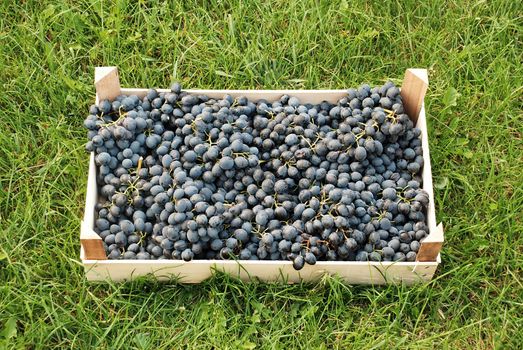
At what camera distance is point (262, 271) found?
304cm

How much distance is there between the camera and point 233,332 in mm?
3045

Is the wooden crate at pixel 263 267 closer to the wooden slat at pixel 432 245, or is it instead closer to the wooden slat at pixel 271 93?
the wooden slat at pixel 432 245

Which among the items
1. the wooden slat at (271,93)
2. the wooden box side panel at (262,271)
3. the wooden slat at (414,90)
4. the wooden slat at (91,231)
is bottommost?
the wooden box side panel at (262,271)

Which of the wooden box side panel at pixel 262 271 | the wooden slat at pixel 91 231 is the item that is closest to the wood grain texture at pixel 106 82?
the wooden slat at pixel 91 231

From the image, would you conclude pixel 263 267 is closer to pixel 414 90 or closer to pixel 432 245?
pixel 432 245

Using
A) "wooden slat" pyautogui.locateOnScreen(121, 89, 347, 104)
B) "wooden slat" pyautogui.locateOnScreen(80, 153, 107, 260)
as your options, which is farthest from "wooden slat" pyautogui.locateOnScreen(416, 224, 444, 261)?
"wooden slat" pyautogui.locateOnScreen(80, 153, 107, 260)

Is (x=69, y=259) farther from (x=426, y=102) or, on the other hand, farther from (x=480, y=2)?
(x=480, y=2)

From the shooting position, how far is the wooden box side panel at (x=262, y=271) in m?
2.98

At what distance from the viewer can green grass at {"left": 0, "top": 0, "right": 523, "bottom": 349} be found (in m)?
3.07

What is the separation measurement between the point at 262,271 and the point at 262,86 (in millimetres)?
1245

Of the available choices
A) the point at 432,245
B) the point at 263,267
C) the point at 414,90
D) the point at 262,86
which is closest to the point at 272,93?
the point at 262,86

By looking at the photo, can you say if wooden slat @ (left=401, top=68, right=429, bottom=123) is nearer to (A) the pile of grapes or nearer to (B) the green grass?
(A) the pile of grapes

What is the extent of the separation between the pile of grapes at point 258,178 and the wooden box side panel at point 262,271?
2.0 inches

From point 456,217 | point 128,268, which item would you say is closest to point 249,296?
point 128,268
